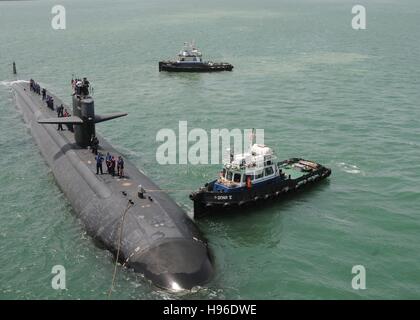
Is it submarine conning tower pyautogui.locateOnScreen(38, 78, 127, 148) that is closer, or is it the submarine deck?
the submarine deck

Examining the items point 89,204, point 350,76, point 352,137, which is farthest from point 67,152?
point 350,76

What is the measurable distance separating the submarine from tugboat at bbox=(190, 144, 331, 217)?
99.5 inches

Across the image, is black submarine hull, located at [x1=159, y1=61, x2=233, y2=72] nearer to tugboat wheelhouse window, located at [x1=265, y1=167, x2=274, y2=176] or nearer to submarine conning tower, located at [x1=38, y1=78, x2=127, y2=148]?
submarine conning tower, located at [x1=38, y1=78, x2=127, y2=148]

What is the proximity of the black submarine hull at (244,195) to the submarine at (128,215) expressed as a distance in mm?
2185

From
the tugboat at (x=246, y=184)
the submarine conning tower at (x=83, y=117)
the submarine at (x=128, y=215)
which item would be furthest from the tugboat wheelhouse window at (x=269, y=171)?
the submarine conning tower at (x=83, y=117)

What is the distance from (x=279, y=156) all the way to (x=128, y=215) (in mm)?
20536

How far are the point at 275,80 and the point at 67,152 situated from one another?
45.7m

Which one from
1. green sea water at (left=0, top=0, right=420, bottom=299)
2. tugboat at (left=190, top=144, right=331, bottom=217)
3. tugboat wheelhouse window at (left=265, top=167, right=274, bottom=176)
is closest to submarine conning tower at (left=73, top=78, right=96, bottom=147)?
green sea water at (left=0, top=0, right=420, bottom=299)

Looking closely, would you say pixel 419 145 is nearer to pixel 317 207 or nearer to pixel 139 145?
pixel 317 207

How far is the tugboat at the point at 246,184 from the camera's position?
1302 inches

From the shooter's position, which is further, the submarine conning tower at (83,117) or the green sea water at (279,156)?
the submarine conning tower at (83,117)

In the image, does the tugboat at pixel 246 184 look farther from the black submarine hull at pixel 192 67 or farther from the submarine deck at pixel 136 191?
the black submarine hull at pixel 192 67

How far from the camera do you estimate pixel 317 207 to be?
35.8m

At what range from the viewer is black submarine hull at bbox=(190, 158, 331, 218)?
108 ft
